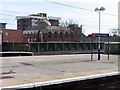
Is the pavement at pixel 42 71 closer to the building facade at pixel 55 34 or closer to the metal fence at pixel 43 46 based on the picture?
the metal fence at pixel 43 46

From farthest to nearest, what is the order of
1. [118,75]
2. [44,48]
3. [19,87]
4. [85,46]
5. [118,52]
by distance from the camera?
[85,46] < [44,48] < [118,52] < [118,75] < [19,87]

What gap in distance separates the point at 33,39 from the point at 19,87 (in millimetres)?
117648

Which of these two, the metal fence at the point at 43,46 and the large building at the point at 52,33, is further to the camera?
the large building at the point at 52,33

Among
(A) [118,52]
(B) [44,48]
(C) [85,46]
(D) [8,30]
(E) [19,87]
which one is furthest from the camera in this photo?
(D) [8,30]

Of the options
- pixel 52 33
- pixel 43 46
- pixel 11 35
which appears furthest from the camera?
pixel 52 33

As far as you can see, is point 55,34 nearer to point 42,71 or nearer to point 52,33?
point 52,33

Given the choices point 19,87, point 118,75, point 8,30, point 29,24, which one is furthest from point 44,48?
point 29,24


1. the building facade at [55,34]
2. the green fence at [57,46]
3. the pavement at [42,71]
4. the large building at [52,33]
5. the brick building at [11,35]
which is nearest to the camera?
the pavement at [42,71]

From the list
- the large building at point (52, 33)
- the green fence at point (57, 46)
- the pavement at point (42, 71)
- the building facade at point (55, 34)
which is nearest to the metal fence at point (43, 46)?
the green fence at point (57, 46)

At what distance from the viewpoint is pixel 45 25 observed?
128 metres

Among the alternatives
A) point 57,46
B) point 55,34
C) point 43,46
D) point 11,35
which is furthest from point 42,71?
point 55,34

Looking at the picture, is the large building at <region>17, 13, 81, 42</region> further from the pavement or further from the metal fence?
the pavement

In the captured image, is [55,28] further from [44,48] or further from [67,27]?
[44,48]

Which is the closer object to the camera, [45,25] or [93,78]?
[93,78]
